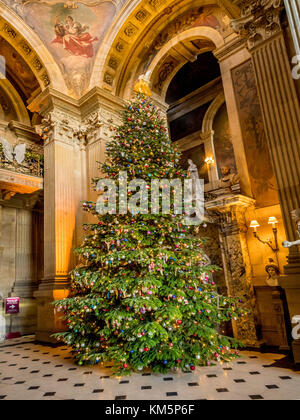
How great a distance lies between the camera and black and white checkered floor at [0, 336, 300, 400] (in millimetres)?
3807

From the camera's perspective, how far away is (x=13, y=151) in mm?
10953

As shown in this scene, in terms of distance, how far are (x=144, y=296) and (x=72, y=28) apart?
397 inches

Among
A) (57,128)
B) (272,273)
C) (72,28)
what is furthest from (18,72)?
(272,273)

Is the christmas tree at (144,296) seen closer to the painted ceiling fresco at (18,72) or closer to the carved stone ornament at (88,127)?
the carved stone ornament at (88,127)

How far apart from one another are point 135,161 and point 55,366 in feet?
15.1

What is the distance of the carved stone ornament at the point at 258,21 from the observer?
205 inches

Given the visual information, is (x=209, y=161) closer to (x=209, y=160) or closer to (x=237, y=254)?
(x=209, y=160)

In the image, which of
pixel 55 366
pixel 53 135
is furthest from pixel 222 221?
pixel 53 135

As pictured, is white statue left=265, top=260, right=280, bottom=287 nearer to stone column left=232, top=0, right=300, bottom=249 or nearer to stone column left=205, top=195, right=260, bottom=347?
stone column left=205, top=195, right=260, bottom=347

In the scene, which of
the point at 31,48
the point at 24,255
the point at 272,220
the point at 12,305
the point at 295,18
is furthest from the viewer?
the point at 24,255

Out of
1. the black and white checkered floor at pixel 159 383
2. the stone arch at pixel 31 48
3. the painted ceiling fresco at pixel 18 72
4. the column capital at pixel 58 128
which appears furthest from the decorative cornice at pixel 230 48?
the black and white checkered floor at pixel 159 383

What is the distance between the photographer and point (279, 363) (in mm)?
5004

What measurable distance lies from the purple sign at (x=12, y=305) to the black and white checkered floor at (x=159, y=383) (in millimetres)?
5220

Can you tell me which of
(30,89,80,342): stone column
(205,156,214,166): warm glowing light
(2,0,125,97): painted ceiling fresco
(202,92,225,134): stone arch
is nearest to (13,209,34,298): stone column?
(30,89,80,342): stone column
